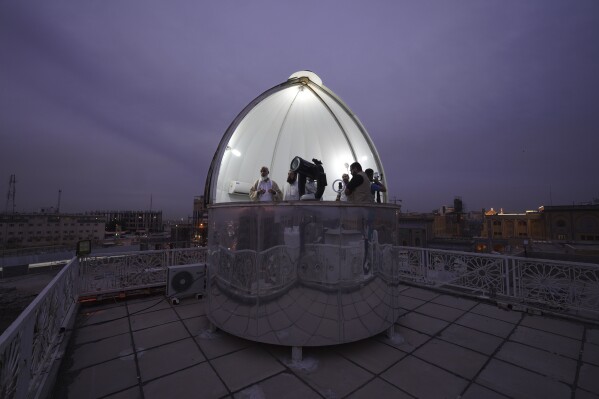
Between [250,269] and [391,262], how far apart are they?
267cm

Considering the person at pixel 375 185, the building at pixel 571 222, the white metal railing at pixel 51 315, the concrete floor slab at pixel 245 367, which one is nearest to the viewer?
the white metal railing at pixel 51 315

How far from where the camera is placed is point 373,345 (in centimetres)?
422

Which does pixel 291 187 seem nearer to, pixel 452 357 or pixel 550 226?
pixel 452 357

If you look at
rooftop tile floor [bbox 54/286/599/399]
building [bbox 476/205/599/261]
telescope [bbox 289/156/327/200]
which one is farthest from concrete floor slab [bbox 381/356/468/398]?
building [bbox 476/205/599/261]

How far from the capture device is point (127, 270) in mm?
7641

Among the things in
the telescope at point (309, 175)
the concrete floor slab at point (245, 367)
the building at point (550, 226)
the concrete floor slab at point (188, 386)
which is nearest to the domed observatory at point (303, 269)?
the telescope at point (309, 175)

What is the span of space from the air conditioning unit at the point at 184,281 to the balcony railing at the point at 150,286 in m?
0.89

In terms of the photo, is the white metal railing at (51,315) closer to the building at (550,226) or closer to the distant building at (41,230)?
the building at (550,226)

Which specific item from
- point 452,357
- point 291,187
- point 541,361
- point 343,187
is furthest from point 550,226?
point 291,187

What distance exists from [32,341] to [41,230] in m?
88.0

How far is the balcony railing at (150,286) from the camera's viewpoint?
2.54 m

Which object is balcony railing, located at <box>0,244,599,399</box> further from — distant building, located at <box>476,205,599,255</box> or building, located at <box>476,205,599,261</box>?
distant building, located at <box>476,205,599,255</box>

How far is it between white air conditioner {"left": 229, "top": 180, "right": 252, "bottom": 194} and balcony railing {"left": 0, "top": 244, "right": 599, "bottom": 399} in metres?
3.39

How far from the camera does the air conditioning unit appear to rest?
21.1 ft
